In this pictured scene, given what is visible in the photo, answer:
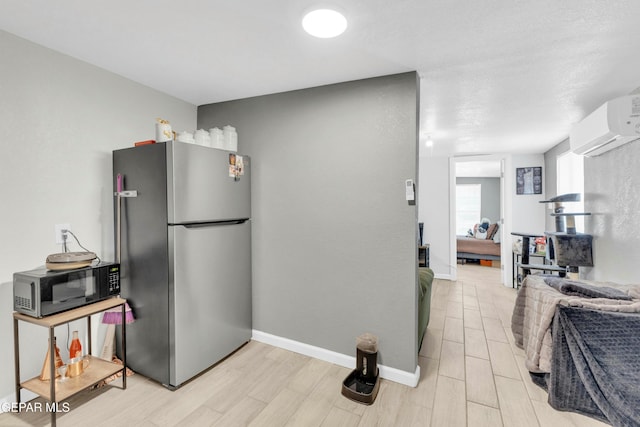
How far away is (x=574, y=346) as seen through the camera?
1.79 m

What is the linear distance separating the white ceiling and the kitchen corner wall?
0.15m

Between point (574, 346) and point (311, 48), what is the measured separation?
8.00ft

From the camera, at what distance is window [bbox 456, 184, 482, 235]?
8.98m

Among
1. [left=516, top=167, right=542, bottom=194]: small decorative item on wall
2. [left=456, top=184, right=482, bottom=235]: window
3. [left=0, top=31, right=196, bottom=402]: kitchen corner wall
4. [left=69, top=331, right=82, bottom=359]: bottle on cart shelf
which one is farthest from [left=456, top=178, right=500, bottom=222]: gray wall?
[left=69, top=331, right=82, bottom=359]: bottle on cart shelf

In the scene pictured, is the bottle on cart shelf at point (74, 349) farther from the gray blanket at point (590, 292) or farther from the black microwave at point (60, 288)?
the gray blanket at point (590, 292)

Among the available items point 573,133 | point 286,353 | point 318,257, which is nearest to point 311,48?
point 318,257

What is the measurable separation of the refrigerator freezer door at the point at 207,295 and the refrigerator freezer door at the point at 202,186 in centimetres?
10

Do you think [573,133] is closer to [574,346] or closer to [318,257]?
[574,346]

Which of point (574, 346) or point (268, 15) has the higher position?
point (268, 15)

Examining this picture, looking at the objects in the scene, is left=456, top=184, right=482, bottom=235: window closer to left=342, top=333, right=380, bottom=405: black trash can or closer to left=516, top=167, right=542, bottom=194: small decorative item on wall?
left=516, top=167, right=542, bottom=194: small decorative item on wall

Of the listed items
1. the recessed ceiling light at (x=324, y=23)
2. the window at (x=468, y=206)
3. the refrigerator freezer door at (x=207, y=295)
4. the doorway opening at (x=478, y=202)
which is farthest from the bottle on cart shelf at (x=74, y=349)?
the window at (x=468, y=206)

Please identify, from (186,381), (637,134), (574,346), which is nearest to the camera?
(574,346)

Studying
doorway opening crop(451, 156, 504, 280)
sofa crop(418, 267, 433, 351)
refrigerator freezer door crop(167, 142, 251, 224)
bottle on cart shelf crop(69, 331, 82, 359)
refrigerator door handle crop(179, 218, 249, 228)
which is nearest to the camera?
bottle on cart shelf crop(69, 331, 82, 359)

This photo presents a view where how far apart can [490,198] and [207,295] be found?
8876 mm
